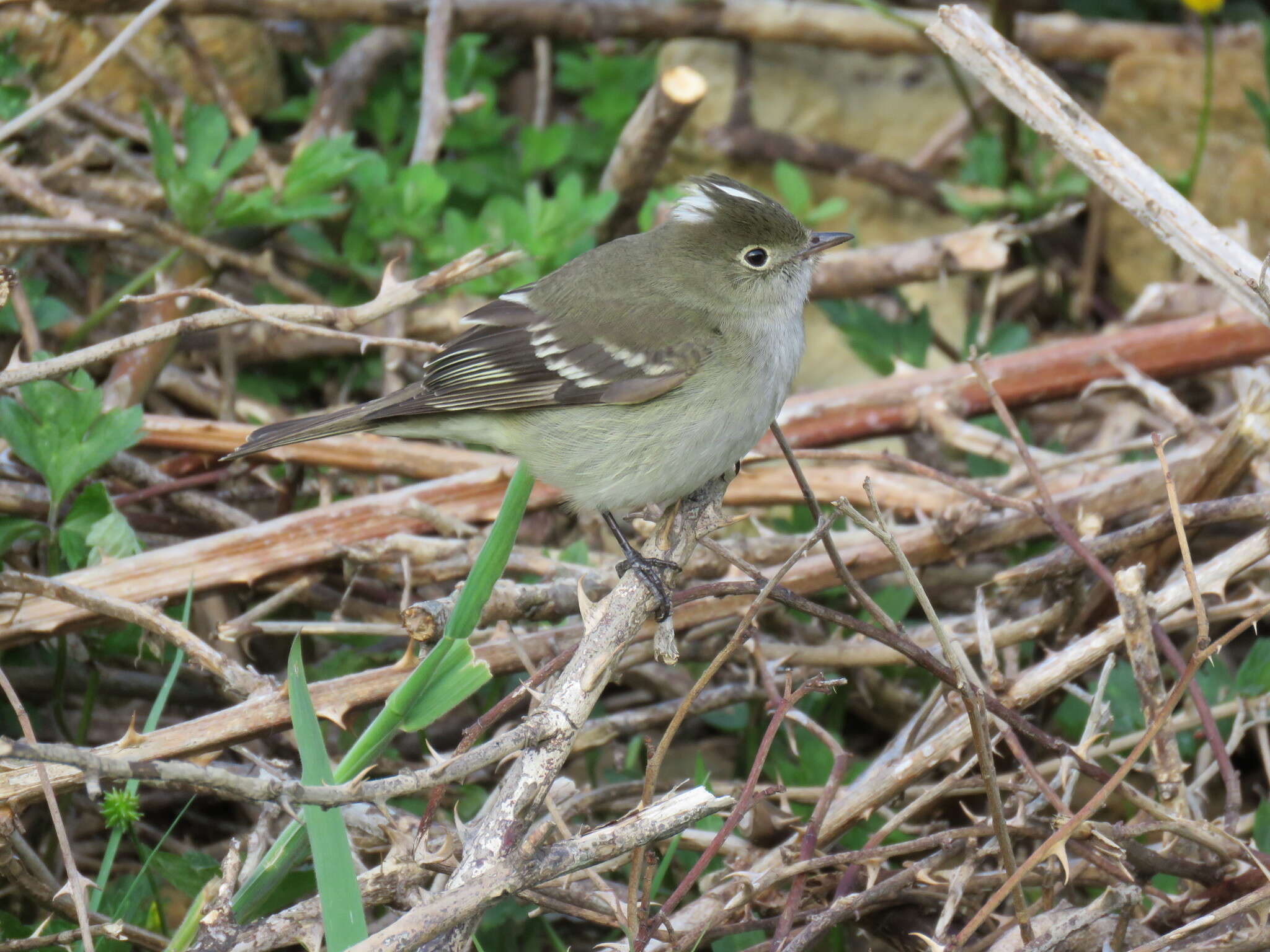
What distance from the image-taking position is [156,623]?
3.34 m

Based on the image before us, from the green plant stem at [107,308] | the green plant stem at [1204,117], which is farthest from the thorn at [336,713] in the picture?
the green plant stem at [1204,117]

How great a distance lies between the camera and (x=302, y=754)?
2.30 metres

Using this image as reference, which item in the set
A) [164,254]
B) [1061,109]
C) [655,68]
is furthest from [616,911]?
[655,68]

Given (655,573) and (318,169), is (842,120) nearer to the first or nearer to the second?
(318,169)

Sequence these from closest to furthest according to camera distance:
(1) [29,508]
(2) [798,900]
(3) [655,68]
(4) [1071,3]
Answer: (2) [798,900] < (1) [29,508] < (3) [655,68] < (4) [1071,3]

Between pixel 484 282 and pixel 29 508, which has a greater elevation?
→ pixel 484 282

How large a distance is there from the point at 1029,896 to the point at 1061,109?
2371 millimetres

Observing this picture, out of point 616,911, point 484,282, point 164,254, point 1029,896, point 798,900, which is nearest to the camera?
point 616,911

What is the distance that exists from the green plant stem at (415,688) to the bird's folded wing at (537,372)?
1342mm

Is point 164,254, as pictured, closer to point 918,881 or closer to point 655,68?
point 655,68

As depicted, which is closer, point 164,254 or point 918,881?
point 918,881

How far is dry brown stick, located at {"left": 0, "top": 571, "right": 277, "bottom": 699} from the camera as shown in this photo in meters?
3.32

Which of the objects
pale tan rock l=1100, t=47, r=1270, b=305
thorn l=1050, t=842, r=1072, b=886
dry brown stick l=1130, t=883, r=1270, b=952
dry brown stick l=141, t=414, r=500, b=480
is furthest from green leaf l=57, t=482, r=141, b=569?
pale tan rock l=1100, t=47, r=1270, b=305

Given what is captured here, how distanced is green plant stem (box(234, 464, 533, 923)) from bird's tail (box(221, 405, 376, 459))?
1406mm
